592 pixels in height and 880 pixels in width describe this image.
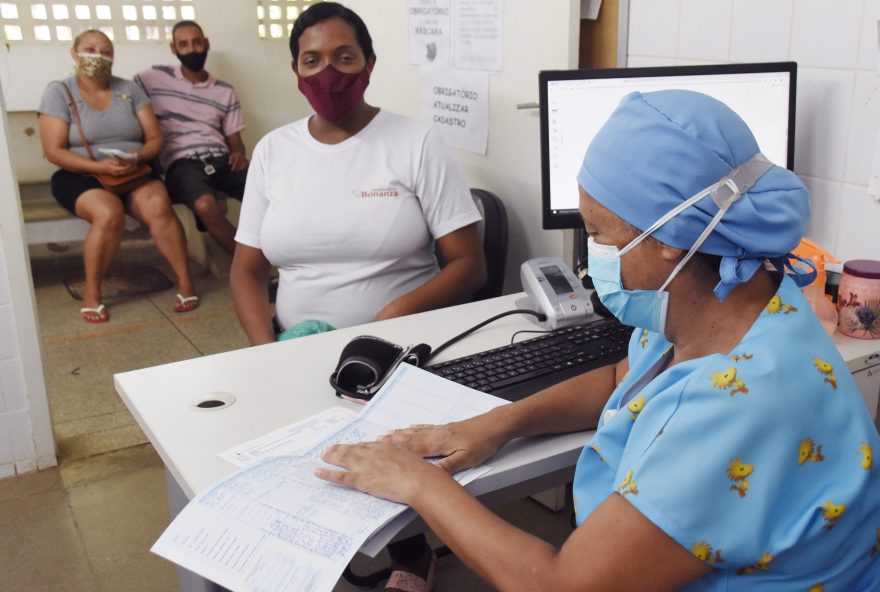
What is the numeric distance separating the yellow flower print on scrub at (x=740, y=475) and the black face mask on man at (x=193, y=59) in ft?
14.2

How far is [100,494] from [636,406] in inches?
80.7

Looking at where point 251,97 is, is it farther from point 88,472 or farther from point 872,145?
point 872,145

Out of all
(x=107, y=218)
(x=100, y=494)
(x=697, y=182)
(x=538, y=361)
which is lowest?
(x=100, y=494)

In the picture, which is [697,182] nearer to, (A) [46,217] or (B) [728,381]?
(B) [728,381]

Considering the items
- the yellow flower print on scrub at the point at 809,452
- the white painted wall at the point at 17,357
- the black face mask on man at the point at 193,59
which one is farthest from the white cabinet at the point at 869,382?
the black face mask on man at the point at 193,59

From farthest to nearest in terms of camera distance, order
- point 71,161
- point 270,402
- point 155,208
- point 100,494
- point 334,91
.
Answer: point 155,208, point 71,161, point 100,494, point 334,91, point 270,402

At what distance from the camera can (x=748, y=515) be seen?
0.86 meters

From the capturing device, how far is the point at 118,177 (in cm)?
425

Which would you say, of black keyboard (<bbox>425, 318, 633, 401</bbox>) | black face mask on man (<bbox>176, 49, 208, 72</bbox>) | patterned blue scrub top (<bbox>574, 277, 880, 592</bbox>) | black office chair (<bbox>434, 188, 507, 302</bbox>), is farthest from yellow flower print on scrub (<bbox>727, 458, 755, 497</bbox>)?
black face mask on man (<bbox>176, 49, 208, 72</bbox>)

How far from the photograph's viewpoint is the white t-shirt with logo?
2.02 m

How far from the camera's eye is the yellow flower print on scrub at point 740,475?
2.80ft

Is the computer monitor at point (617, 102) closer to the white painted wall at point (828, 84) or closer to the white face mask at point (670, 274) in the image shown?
the white painted wall at point (828, 84)

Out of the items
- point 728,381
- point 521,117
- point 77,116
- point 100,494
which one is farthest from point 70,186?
point 728,381

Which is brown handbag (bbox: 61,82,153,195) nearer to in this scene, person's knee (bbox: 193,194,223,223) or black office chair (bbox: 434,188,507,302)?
person's knee (bbox: 193,194,223,223)
